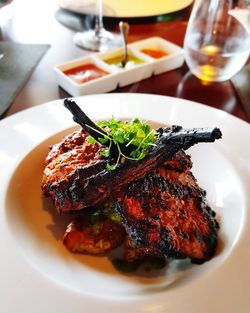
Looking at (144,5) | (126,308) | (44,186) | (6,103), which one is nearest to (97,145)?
(44,186)

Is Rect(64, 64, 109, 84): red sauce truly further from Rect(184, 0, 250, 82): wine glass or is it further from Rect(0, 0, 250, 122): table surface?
Rect(184, 0, 250, 82): wine glass

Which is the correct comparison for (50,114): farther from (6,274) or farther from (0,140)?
(6,274)

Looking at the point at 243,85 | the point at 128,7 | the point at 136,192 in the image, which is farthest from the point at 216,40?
the point at 136,192

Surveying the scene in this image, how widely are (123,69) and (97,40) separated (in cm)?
62

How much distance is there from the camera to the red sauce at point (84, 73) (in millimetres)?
2097

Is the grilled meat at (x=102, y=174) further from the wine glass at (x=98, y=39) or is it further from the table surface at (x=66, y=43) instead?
the wine glass at (x=98, y=39)

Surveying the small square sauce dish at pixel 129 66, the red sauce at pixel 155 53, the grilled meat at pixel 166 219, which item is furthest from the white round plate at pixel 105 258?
the red sauce at pixel 155 53

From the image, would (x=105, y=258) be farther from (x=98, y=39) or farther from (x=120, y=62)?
(x=98, y=39)

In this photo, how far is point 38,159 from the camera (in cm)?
152

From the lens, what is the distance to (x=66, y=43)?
2639mm

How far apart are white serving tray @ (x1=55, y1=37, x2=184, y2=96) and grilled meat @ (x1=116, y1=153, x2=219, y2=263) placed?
2.98 feet

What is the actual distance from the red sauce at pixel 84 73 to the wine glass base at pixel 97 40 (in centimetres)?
39

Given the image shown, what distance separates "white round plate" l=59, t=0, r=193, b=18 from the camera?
2.92m

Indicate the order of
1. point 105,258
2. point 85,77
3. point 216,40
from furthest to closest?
point 216,40 → point 85,77 → point 105,258
